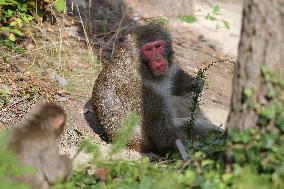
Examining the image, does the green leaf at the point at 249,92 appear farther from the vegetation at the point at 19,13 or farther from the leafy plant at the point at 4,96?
the vegetation at the point at 19,13

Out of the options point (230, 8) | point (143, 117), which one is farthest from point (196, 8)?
point (143, 117)

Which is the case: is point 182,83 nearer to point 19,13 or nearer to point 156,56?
point 156,56

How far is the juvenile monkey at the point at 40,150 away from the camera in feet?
15.1

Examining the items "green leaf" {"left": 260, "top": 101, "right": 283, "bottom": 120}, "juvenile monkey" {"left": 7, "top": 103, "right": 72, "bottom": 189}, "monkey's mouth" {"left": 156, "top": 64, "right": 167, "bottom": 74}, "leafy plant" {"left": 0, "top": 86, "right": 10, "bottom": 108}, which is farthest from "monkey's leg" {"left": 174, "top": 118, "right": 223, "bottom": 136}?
"green leaf" {"left": 260, "top": 101, "right": 283, "bottom": 120}

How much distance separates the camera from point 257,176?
152 inches

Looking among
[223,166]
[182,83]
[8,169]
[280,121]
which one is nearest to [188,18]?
[182,83]

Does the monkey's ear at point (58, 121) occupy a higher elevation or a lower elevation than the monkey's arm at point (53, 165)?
higher

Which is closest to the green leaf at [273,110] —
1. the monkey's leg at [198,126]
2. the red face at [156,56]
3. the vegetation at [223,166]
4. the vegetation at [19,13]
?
the vegetation at [223,166]

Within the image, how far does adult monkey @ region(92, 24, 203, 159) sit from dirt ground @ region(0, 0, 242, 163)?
0.27 meters

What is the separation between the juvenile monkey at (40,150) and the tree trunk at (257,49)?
51.0 inches

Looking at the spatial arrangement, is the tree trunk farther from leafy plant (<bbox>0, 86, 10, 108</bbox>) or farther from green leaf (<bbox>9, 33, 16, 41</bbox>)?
green leaf (<bbox>9, 33, 16, 41</bbox>)

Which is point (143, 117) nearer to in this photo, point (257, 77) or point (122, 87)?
point (122, 87)

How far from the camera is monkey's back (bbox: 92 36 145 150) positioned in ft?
24.0

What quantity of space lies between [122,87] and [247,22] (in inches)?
132
